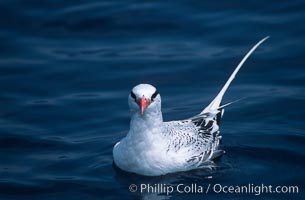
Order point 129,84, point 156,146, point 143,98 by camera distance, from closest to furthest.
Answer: point 143,98, point 156,146, point 129,84

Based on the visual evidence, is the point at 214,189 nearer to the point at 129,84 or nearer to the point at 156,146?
the point at 156,146

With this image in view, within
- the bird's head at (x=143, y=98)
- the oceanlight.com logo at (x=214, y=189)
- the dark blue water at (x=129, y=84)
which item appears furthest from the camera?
the dark blue water at (x=129, y=84)

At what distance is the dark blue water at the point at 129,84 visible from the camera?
13.5m

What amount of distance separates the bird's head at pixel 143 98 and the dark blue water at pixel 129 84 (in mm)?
1322

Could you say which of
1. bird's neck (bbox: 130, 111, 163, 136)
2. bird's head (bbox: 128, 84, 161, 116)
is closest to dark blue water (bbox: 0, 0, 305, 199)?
bird's neck (bbox: 130, 111, 163, 136)

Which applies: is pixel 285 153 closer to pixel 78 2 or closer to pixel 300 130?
pixel 300 130

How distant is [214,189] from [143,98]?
6.29 ft

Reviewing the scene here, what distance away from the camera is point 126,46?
1880 cm

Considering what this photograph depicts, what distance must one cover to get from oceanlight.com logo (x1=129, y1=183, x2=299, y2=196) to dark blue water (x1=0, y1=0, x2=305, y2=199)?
101 mm

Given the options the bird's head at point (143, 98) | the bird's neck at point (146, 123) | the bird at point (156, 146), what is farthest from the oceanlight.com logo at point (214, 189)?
the bird's head at point (143, 98)

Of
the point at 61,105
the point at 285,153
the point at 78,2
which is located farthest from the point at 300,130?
the point at 78,2

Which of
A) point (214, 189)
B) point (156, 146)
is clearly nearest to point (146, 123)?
point (156, 146)

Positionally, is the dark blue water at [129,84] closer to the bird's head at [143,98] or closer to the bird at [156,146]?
the bird at [156,146]

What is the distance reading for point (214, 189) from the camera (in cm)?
1304
